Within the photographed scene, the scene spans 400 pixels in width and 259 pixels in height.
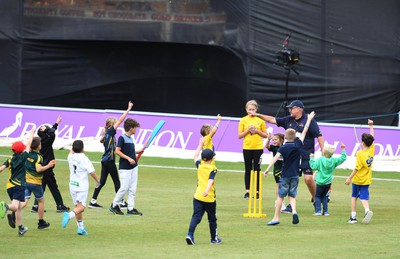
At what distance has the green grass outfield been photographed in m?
13.4

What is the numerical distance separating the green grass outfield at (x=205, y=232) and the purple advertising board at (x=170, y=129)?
468cm

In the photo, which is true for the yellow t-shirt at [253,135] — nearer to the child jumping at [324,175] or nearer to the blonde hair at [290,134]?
the child jumping at [324,175]

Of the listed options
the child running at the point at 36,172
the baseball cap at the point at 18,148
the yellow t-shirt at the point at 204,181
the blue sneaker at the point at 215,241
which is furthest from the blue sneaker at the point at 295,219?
the baseball cap at the point at 18,148

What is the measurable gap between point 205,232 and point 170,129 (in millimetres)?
12509

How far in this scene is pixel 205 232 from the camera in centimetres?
1545

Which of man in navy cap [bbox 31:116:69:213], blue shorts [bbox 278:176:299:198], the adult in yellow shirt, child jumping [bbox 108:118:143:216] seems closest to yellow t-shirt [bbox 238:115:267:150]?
the adult in yellow shirt

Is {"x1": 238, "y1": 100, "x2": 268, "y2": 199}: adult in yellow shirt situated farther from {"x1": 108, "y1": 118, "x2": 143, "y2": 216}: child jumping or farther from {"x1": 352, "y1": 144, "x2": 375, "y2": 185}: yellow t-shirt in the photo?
{"x1": 352, "y1": 144, "x2": 375, "y2": 185}: yellow t-shirt

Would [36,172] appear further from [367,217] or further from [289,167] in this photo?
[367,217]

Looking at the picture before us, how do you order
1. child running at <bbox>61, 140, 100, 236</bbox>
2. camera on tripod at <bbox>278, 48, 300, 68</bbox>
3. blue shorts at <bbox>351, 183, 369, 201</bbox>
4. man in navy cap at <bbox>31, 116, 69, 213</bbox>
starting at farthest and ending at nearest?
camera on tripod at <bbox>278, 48, 300, 68</bbox>, man in navy cap at <bbox>31, 116, 69, 213</bbox>, blue shorts at <bbox>351, 183, 369, 201</bbox>, child running at <bbox>61, 140, 100, 236</bbox>

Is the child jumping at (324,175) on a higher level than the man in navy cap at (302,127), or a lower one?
lower

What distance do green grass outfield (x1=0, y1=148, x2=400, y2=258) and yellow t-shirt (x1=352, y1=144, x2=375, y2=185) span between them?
29.5 inches

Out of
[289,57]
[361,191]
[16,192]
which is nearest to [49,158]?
[16,192]

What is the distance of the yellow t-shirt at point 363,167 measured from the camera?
16.5 m

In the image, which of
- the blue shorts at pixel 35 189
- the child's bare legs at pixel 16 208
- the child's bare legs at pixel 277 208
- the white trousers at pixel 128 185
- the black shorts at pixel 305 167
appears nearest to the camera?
the child's bare legs at pixel 16 208
